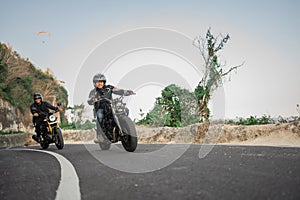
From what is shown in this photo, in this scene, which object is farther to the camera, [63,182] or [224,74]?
[224,74]

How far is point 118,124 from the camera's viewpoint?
6.83m

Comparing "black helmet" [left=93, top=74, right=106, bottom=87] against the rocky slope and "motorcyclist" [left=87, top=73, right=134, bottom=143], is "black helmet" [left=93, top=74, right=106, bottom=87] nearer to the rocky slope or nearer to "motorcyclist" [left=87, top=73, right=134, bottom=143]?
"motorcyclist" [left=87, top=73, right=134, bottom=143]

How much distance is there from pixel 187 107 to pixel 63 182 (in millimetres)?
14128

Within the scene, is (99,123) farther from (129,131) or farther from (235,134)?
(235,134)

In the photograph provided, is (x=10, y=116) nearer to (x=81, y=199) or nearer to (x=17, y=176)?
(x=17, y=176)

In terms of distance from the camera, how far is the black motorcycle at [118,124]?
22.3 feet

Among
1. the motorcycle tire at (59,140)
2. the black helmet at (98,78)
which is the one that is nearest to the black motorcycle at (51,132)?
the motorcycle tire at (59,140)

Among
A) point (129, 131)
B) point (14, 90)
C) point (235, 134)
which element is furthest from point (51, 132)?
point (14, 90)

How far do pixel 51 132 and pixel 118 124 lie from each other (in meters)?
3.96

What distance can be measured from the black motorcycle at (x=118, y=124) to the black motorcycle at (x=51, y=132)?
3004 millimetres

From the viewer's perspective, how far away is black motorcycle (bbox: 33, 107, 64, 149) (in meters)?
9.72

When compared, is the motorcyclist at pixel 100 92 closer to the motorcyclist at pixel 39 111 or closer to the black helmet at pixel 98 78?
the black helmet at pixel 98 78

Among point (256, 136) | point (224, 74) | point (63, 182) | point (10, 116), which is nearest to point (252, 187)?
point (63, 182)

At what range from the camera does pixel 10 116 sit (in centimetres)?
2770
